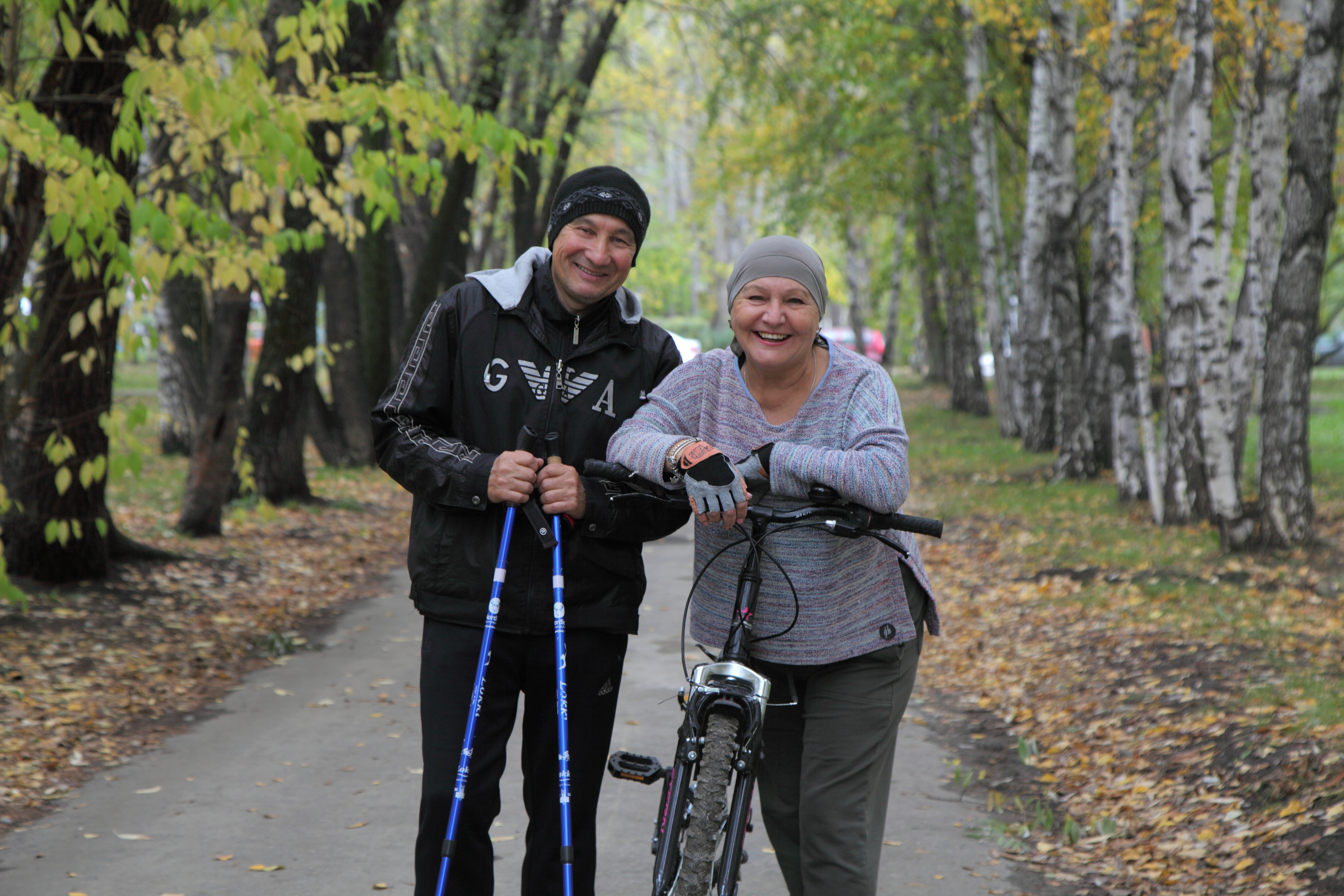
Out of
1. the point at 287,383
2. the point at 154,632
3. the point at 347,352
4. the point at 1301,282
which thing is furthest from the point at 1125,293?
the point at 347,352

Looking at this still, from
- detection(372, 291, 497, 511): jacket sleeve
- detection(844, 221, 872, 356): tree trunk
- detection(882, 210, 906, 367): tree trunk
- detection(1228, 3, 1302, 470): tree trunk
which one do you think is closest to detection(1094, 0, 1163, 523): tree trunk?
detection(1228, 3, 1302, 470): tree trunk

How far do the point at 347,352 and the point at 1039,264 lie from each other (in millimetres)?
10191

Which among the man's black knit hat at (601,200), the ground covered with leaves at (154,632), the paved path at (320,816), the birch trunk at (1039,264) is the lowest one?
the paved path at (320,816)

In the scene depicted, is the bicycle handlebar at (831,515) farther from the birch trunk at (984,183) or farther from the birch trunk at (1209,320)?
the birch trunk at (984,183)

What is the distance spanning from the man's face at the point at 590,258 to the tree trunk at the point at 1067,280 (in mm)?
14003

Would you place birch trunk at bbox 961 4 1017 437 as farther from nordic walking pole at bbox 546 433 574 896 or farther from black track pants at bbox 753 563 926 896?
nordic walking pole at bbox 546 433 574 896

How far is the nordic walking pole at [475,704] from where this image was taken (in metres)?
→ 3.51

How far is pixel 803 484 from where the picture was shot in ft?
11.2

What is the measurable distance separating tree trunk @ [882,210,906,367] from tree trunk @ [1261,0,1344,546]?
2061cm

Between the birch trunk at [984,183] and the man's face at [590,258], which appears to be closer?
the man's face at [590,258]

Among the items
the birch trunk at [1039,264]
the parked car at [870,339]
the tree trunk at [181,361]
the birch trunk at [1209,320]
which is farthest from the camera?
the parked car at [870,339]

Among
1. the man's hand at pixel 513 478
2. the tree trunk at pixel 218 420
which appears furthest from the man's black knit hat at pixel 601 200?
the tree trunk at pixel 218 420

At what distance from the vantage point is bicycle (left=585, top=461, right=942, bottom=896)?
10.8 feet

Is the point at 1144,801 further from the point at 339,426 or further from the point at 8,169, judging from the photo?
the point at 339,426
